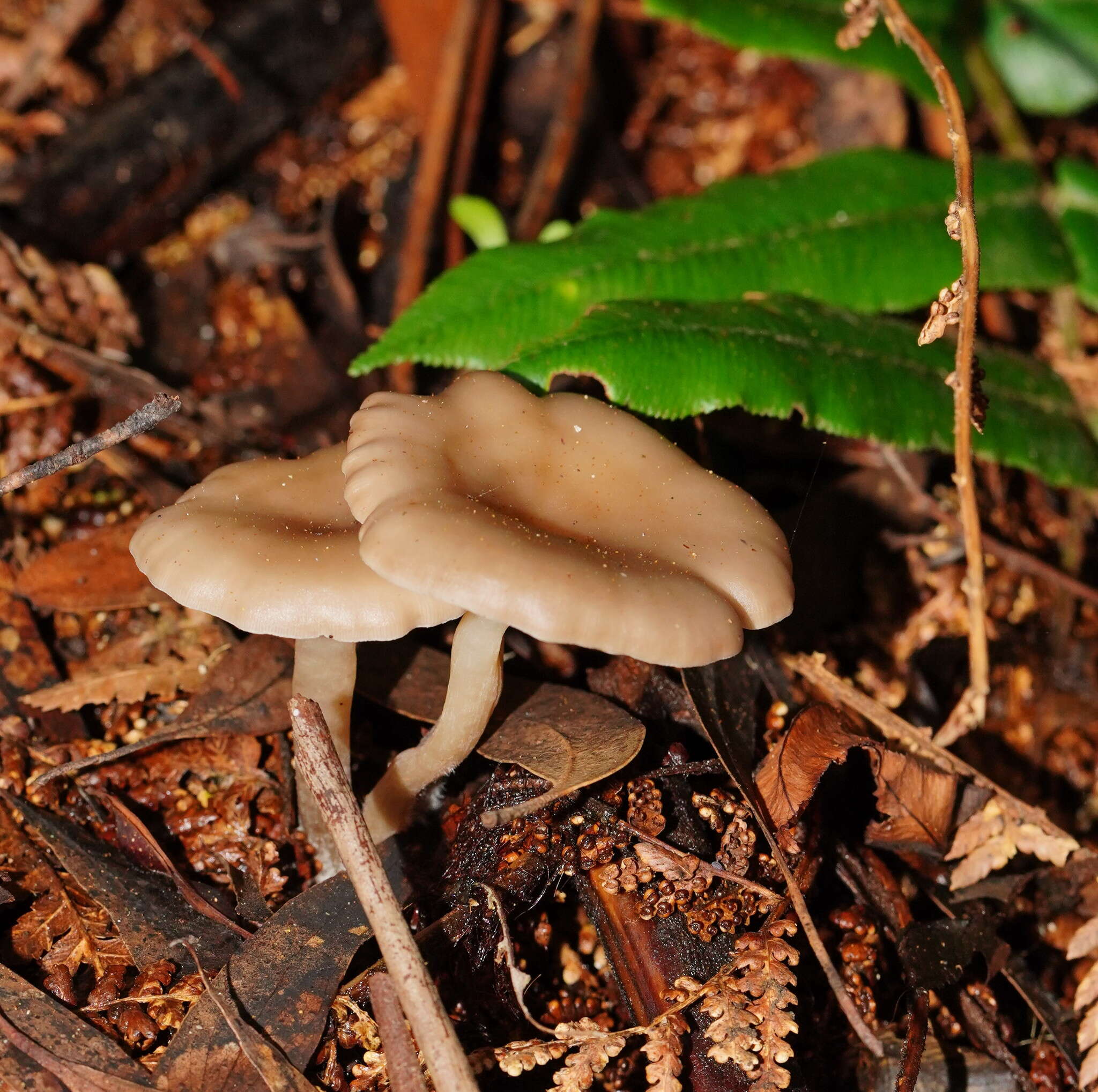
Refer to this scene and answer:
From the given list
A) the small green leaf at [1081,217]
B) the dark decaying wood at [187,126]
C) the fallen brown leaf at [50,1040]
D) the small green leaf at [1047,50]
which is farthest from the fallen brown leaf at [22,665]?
the small green leaf at [1047,50]

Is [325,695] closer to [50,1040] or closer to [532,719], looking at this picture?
[532,719]

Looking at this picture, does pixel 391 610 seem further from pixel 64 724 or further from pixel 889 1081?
pixel 889 1081

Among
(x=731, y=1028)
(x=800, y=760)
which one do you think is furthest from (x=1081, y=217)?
(x=731, y=1028)

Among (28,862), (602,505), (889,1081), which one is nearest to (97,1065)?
(28,862)

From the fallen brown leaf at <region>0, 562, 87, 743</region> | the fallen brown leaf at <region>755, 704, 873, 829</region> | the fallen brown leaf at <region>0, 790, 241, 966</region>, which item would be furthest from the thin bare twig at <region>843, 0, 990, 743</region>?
the fallen brown leaf at <region>0, 562, 87, 743</region>

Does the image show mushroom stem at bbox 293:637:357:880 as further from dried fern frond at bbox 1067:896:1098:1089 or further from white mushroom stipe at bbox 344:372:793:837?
dried fern frond at bbox 1067:896:1098:1089

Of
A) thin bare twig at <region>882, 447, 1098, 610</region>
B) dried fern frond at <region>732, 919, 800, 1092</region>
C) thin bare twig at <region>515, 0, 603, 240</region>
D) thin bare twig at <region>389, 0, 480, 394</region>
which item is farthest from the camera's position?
thin bare twig at <region>515, 0, 603, 240</region>

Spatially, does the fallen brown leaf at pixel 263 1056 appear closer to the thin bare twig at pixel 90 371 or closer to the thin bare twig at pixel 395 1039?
the thin bare twig at pixel 395 1039
